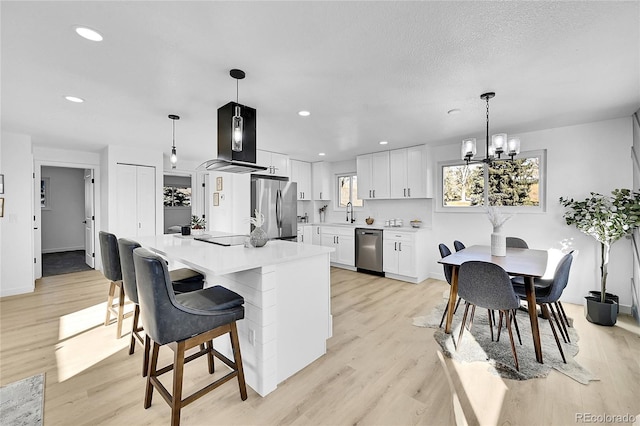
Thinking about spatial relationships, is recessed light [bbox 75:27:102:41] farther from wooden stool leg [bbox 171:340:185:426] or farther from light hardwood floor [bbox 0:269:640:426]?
light hardwood floor [bbox 0:269:640:426]

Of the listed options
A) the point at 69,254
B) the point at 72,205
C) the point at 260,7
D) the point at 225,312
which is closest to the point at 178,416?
the point at 225,312

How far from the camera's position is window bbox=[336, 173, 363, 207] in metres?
6.38

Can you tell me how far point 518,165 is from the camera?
4.25m

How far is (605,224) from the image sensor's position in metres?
3.17

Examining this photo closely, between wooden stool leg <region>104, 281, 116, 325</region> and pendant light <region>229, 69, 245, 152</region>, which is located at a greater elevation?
pendant light <region>229, 69, 245, 152</region>

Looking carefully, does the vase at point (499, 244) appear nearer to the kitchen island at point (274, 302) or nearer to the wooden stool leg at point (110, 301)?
the kitchen island at point (274, 302)

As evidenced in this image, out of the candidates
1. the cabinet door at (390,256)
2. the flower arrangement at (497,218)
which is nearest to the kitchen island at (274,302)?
the flower arrangement at (497,218)

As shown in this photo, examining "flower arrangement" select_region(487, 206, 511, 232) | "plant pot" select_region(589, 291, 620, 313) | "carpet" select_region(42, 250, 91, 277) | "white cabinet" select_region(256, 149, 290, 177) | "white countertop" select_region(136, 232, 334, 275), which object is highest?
"white cabinet" select_region(256, 149, 290, 177)

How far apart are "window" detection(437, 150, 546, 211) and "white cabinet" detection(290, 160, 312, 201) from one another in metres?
2.94

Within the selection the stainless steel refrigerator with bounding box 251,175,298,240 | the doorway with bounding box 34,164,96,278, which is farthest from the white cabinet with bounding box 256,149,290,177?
the doorway with bounding box 34,164,96,278

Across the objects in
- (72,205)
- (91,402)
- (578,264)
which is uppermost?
(72,205)

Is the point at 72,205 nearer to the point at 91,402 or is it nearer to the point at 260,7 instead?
the point at 91,402

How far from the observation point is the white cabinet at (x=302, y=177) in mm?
6276

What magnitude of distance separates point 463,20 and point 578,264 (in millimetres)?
3849
